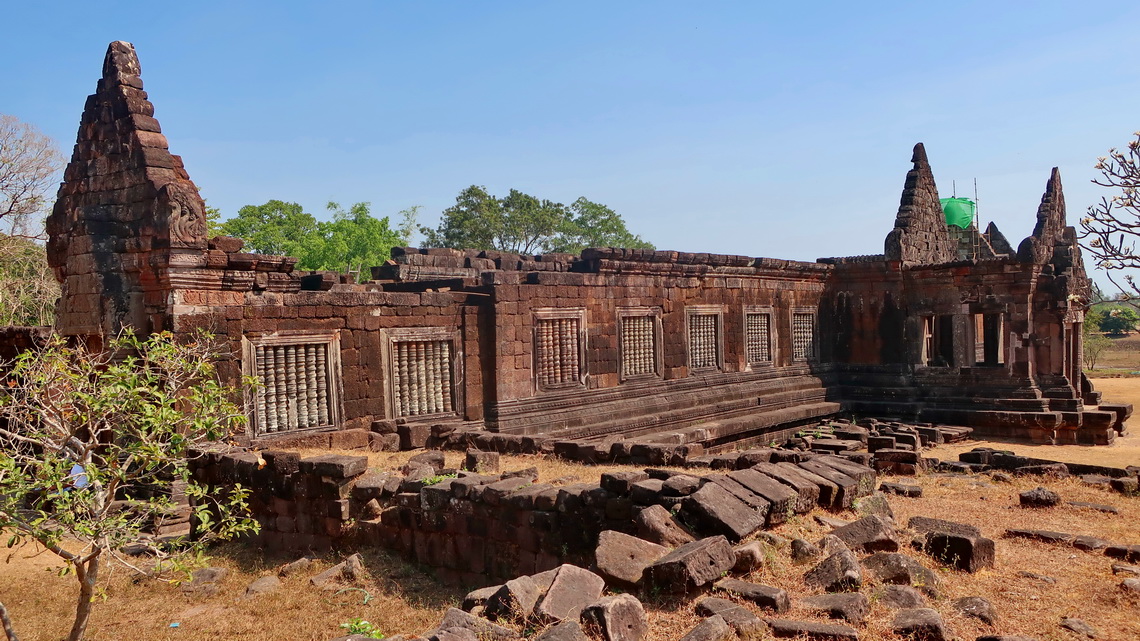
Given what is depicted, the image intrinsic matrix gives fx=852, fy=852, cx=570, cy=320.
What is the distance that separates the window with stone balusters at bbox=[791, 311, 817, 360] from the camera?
17.7 m

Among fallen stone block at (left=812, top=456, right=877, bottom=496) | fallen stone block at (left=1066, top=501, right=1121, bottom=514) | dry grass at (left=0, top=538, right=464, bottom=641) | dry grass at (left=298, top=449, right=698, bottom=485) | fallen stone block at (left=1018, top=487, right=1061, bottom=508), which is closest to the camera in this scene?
dry grass at (left=0, top=538, right=464, bottom=641)

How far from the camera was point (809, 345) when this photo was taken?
18.1 meters

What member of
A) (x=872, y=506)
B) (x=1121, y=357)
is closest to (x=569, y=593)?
(x=872, y=506)

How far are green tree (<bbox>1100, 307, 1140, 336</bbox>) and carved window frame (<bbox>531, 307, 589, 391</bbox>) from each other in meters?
43.5

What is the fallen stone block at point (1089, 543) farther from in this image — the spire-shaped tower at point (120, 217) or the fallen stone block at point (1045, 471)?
the spire-shaped tower at point (120, 217)

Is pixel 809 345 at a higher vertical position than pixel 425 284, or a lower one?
lower

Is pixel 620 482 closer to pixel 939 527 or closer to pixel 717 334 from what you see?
pixel 939 527

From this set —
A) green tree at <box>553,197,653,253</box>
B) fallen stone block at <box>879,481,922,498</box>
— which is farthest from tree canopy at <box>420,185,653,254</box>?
fallen stone block at <box>879,481,922,498</box>

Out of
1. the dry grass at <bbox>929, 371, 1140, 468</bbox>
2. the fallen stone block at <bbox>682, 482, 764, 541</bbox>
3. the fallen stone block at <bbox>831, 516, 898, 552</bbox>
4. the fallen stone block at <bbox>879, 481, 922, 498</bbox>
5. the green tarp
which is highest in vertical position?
the green tarp

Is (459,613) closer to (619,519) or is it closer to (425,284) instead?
(619,519)

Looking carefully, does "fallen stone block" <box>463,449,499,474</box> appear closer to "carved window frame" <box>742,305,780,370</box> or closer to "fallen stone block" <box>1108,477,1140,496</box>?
"fallen stone block" <box>1108,477,1140,496</box>

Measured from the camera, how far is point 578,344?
13289mm

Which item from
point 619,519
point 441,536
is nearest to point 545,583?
point 619,519

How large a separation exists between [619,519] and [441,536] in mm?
1786
